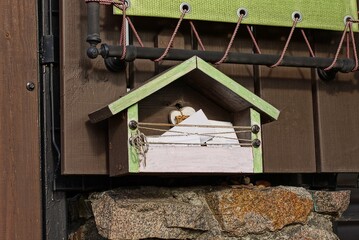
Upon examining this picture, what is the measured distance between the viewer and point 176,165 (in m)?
1.95

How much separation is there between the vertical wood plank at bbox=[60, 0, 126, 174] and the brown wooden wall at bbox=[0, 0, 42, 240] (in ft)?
0.30

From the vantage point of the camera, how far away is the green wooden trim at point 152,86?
6.39 ft

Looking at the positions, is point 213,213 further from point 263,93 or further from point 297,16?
point 297,16

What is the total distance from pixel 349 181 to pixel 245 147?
632 mm

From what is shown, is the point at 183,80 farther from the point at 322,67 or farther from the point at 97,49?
the point at 322,67

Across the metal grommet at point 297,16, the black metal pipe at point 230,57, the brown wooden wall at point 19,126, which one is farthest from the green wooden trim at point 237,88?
the brown wooden wall at point 19,126

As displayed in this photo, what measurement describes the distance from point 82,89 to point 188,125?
308 millimetres

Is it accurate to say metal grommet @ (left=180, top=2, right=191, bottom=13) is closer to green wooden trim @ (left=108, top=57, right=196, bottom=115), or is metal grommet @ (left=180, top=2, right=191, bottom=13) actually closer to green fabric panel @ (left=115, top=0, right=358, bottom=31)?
green fabric panel @ (left=115, top=0, right=358, bottom=31)

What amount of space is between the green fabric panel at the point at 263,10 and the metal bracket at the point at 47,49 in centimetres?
21

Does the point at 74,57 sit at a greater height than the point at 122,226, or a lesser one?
greater

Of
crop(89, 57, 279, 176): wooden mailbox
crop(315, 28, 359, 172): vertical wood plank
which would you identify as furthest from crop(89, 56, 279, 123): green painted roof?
crop(315, 28, 359, 172): vertical wood plank

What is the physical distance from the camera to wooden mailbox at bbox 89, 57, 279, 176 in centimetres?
195

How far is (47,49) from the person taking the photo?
7.13 ft

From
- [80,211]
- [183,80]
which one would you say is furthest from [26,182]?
[183,80]
